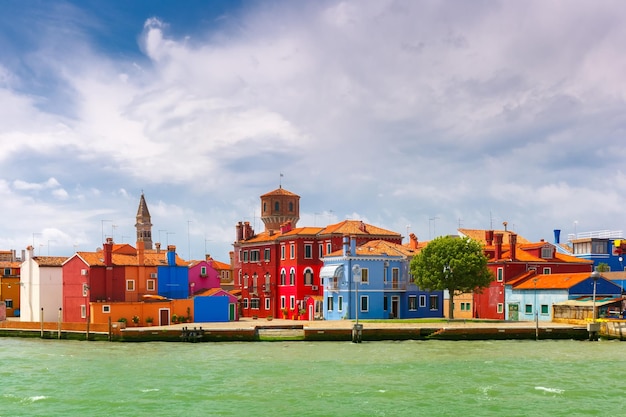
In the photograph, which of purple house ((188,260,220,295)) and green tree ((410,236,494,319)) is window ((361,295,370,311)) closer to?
green tree ((410,236,494,319))

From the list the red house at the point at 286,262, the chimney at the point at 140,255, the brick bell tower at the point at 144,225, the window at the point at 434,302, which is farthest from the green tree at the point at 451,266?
the brick bell tower at the point at 144,225

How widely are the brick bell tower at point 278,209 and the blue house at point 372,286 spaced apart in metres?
22.1

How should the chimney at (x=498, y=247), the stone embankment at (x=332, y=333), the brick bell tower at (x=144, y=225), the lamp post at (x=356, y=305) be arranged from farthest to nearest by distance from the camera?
the brick bell tower at (x=144, y=225) < the chimney at (x=498, y=247) < the stone embankment at (x=332, y=333) < the lamp post at (x=356, y=305)

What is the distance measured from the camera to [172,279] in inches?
3078

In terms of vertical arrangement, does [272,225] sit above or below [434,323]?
above

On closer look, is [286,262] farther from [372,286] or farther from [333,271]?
[372,286]

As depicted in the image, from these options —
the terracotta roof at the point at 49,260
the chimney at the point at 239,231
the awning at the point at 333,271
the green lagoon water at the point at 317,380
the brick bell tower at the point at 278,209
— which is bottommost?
the green lagoon water at the point at 317,380

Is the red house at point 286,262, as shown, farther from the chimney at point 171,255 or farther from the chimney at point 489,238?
the chimney at point 171,255

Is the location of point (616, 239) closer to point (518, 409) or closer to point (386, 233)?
point (386, 233)

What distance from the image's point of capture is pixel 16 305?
319ft

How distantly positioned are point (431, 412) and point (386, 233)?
50290 millimetres

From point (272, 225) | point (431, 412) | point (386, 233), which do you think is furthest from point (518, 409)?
point (272, 225)

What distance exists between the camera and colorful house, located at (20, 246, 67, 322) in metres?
77.1

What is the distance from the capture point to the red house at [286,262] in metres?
81.9
